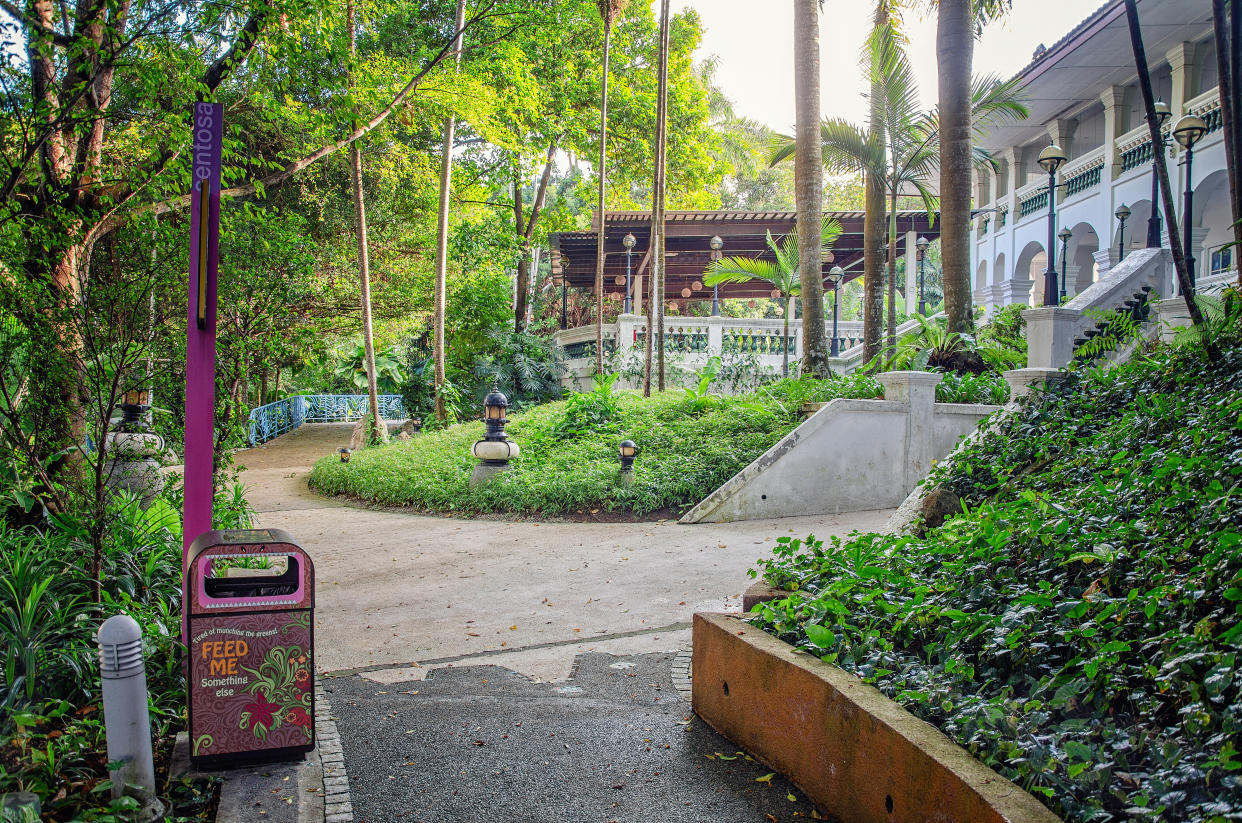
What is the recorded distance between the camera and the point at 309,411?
94.3 ft

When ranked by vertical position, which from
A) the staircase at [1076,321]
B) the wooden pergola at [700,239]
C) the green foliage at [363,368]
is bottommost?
the staircase at [1076,321]

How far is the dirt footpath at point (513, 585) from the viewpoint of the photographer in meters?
5.10

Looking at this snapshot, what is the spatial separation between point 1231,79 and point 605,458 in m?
8.04

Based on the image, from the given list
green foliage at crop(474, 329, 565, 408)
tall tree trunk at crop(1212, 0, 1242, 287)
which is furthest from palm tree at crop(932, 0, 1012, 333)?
green foliage at crop(474, 329, 565, 408)

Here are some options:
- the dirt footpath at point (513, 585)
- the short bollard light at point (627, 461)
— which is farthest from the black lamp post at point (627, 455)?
the dirt footpath at point (513, 585)

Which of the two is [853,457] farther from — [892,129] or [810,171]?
[892,129]

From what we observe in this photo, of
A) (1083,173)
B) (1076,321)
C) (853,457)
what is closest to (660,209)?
(853,457)

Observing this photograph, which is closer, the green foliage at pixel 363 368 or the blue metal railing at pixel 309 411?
the blue metal railing at pixel 309 411

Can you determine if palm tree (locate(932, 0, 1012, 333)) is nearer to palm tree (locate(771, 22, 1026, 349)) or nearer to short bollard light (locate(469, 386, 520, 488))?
palm tree (locate(771, 22, 1026, 349))

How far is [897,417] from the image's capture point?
32.0 feet

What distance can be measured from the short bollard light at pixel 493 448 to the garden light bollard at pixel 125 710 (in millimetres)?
8873

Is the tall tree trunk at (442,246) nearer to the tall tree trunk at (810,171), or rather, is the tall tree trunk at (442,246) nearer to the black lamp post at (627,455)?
the tall tree trunk at (810,171)

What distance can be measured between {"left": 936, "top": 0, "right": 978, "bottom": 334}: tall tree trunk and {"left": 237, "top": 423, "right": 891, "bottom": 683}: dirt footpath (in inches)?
154

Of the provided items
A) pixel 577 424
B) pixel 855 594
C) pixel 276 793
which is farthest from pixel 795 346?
pixel 276 793
